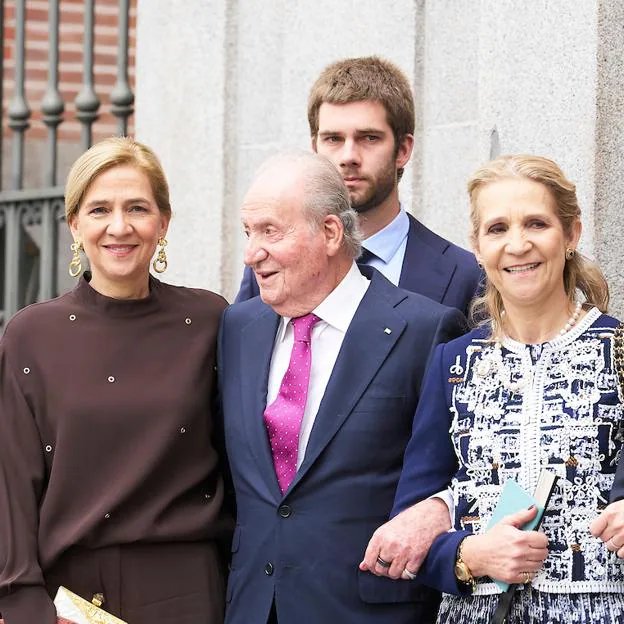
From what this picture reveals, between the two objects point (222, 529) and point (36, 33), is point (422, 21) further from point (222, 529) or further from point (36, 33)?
point (36, 33)

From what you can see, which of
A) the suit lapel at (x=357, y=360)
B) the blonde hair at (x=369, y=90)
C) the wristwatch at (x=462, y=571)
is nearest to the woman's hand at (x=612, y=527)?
the wristwatch at (x=462, y=571)

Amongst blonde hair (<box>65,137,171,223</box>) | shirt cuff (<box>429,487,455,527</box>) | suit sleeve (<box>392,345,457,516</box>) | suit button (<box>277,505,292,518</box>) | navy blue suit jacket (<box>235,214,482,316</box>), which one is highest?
blonde hair (<box>65,137,171,223</box>)

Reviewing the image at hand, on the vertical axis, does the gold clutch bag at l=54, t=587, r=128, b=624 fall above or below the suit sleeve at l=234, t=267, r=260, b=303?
below

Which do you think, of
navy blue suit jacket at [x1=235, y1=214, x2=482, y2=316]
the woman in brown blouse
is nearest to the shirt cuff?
the woman in brown blouse

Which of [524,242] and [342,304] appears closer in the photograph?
[524,242]

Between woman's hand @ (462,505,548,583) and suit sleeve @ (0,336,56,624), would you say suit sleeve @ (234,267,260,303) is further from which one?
A: woman's hand @ (462,505,548,583)

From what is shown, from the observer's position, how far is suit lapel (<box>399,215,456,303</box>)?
14.5ft

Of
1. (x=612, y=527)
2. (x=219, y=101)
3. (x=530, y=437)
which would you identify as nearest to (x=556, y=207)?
(x=530, y=437)

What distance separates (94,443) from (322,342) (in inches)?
24.5

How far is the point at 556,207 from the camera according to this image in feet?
11.8

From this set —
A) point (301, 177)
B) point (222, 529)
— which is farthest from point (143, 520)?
point (301, 177)

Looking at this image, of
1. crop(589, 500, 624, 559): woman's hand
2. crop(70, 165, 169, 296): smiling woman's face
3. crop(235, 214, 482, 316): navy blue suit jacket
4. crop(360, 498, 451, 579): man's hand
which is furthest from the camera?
crop(235, 214, 482, 316): navy blue suit jacket

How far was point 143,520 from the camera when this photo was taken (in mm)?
3926

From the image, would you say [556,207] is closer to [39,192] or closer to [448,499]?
[448,499]
